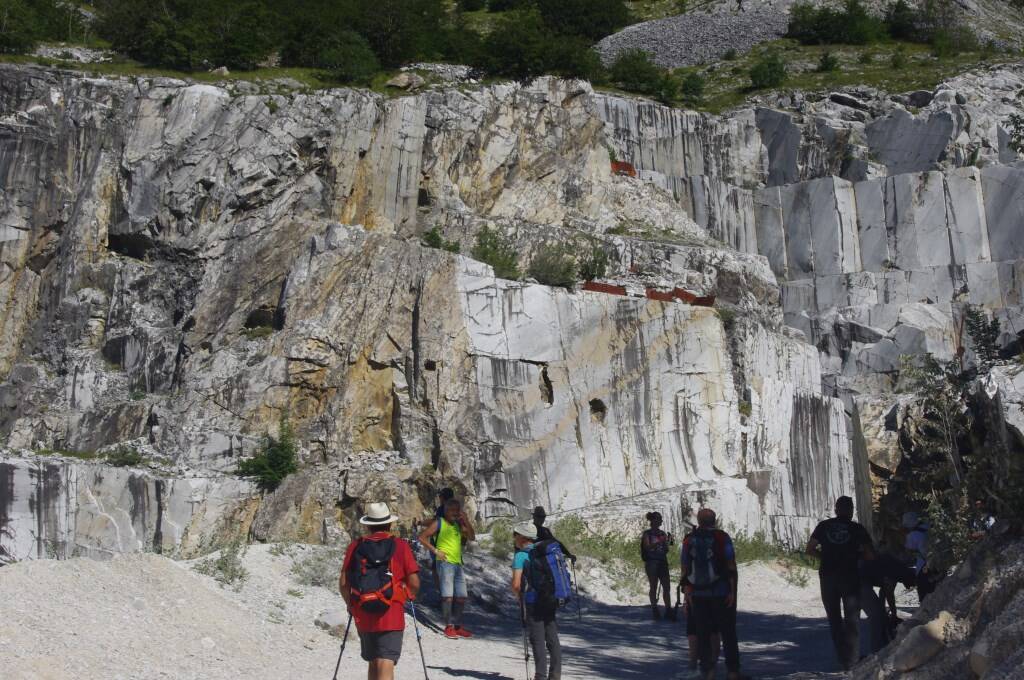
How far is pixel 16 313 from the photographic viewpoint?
77.7 ft

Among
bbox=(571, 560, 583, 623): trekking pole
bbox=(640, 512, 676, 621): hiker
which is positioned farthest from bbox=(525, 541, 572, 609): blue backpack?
bbox=(640, 512, 676, 621): hiker

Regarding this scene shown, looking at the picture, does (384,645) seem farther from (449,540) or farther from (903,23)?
(903,23)

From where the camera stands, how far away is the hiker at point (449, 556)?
11.2 m

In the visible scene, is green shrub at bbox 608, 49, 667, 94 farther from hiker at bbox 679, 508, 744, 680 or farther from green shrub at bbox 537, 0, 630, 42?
hiker at bbox 679, 508, 744, 680

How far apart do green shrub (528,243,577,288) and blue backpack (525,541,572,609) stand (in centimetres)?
1375

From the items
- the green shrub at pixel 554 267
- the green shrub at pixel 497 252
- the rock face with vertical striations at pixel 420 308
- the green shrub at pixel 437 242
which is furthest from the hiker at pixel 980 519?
the green shrub at pixel 437 242

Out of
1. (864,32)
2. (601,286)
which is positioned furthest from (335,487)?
(864,32)

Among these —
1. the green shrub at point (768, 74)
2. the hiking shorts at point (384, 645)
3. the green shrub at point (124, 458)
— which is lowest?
the hiking shorts at point (384, 645)

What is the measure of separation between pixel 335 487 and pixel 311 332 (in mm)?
2917

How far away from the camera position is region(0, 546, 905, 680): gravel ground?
8.53 metres

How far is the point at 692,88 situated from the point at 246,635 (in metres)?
28.8

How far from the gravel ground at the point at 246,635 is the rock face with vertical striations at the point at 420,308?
22.3ft

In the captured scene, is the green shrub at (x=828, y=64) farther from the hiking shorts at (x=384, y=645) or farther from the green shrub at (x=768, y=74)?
the hiking shorts at (x=384, y=645)

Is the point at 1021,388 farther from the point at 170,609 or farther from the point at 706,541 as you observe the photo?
the point at 170,609
